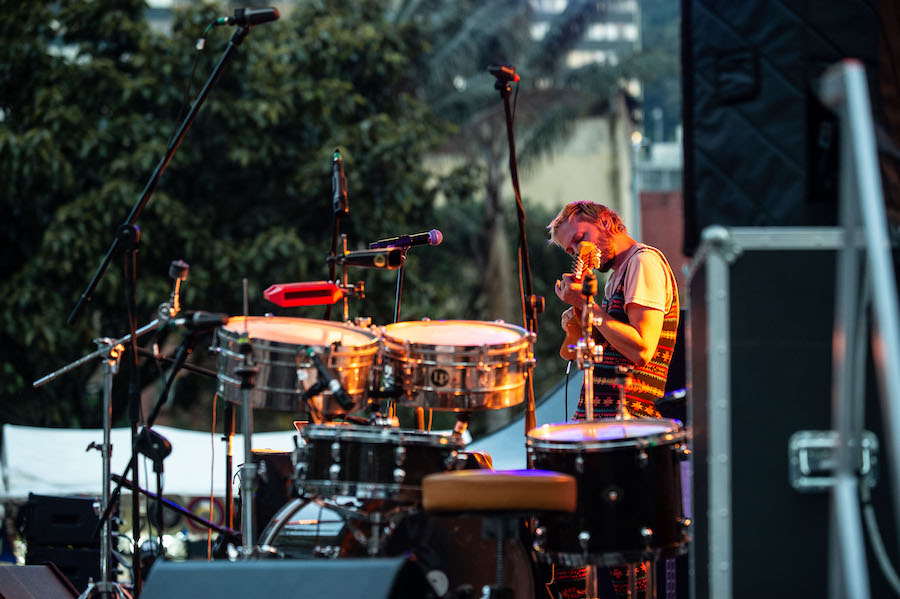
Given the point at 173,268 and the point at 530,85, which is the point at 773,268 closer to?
the point at 173,268

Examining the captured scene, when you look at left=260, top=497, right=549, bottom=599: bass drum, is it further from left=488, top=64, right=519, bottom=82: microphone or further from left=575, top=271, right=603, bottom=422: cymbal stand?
left=488, top=64, right=519, bottom=82: microphone

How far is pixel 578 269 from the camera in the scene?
165 inches

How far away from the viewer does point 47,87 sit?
41.5 ft

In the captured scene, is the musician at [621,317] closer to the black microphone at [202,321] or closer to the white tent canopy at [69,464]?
the black microphone at [202,321]

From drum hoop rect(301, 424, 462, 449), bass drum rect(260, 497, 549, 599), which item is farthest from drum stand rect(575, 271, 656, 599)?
drum hoop rect(301, 424, 462, 449)

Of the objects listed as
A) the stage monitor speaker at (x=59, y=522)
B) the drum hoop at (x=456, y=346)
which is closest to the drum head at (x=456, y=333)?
the drum hoop at (x=456, y=346)

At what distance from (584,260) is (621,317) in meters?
0.37

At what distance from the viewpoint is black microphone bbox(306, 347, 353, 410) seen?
3.68m

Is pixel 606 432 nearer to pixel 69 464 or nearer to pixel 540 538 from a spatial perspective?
pixel 540 538

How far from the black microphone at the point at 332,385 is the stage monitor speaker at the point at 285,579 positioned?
0.72 meters

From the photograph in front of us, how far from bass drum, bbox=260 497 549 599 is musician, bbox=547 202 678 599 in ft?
2.54

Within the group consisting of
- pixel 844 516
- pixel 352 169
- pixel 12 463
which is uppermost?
pixel 352 169

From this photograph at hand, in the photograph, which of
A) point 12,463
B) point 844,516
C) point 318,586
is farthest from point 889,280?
point 12,463

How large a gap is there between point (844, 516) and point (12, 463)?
11.6 metres
